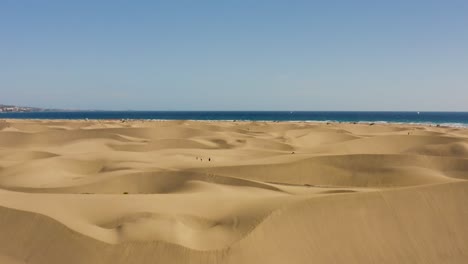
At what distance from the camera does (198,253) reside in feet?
21.5

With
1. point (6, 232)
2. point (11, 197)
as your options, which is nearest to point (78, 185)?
point (11, 197)

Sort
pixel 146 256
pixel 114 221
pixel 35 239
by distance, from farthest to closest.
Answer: pixel 114 221 → pixel 35 239 → pixel 146 256

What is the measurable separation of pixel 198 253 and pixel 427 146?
16807 millimetres

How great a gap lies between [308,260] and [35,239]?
4.14 metres

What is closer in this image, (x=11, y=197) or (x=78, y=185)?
(x=11, y=197)

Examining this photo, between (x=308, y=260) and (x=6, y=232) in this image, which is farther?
(x=6, y=232)

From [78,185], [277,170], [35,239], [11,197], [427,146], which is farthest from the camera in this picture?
[427,146]

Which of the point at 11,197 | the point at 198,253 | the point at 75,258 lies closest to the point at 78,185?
the point at 11,197

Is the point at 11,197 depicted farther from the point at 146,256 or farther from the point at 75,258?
the point at 146,256

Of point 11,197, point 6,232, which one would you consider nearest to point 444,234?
point 6,232

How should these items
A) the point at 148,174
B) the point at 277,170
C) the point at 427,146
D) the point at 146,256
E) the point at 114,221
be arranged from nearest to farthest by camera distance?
1. the point at 146,256
2. the point at 114,221
3. the point at 148,174
4. the point at 277,170
5. the point at 427,146

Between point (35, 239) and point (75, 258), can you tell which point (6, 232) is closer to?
point (35, 239)

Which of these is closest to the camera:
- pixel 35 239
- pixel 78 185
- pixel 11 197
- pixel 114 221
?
pixel 35 239

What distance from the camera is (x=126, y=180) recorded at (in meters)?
12.5
